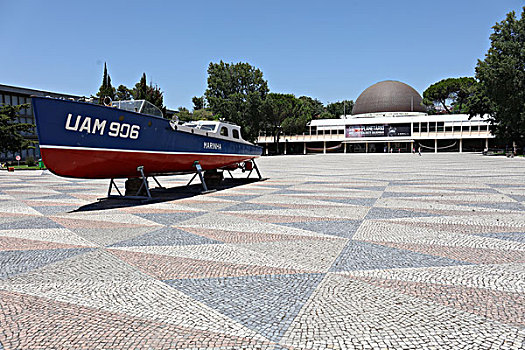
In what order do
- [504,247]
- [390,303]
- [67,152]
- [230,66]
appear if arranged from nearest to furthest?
1. [390,303]
2. [504,247]
3. [67,152]
4. [230,66]

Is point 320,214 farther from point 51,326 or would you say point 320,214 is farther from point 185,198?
point 51,326

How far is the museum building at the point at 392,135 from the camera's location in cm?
8175

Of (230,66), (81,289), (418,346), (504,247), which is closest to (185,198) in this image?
(81,289)

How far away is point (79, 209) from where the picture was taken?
902 cm

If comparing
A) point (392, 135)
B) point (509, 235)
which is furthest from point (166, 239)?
point (392, 135)

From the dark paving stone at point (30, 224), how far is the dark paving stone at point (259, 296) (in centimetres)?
412

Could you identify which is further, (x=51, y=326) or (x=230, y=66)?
(x=230, y=66)

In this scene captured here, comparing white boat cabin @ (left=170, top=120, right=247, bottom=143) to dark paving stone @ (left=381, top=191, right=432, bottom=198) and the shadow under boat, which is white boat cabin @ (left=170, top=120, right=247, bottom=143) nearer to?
the shadow under boat

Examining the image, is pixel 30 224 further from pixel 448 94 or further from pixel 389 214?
pixel 448 94

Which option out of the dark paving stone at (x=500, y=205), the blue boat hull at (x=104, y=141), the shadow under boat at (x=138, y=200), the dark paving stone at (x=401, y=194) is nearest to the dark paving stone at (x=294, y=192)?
the dark paving stone at (x=401, y=194)

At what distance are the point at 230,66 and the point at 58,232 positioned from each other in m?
55.6

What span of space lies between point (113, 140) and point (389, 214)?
6.36m

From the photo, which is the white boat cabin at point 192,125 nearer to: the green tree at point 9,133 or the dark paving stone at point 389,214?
the dark paving stone at point 389,214

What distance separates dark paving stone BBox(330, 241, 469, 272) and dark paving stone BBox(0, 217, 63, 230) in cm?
498
